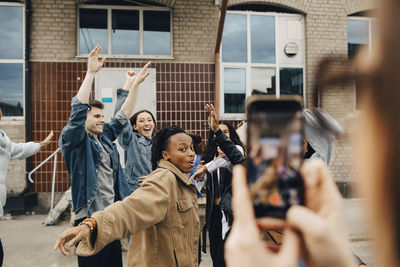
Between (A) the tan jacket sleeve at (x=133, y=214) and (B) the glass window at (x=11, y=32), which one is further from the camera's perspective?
(B) the glass window at (x=11, y=32)

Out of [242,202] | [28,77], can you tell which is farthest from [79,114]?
[28,77]

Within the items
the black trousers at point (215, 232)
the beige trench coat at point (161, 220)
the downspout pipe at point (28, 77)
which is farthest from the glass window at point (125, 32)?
the beige trench coat at point (161, 220)

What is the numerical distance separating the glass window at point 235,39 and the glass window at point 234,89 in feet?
1.05

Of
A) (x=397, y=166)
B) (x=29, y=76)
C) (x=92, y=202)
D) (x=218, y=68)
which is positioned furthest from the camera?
(x=218, y=68)

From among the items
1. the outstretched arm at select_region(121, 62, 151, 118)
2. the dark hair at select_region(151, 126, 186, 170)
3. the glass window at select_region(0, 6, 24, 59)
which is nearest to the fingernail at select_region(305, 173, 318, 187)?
the dark hair at select_region(151, 126, 186, 170)

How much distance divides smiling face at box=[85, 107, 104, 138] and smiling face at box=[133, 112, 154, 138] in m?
1.21

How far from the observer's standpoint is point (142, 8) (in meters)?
7.05

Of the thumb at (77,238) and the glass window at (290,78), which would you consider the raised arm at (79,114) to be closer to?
the thumb at (77,238)

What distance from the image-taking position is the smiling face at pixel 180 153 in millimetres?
2424

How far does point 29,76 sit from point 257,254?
714cm

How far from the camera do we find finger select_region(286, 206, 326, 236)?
0.58m

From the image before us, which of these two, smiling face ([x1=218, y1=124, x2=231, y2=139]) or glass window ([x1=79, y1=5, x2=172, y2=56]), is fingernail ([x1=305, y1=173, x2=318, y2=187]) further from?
glass window ([x1=79, y1=5, x2=172, y2=56])

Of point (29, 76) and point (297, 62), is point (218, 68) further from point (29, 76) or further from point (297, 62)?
point (29, 76)

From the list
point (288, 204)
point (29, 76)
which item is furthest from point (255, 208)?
point (29, 76)
